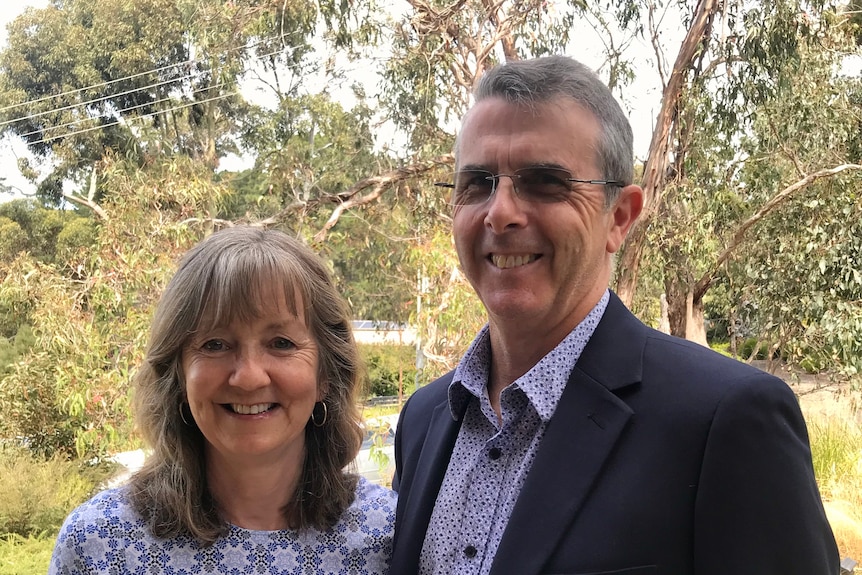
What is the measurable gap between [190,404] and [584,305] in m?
0.69

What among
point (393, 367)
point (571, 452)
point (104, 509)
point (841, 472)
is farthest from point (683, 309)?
point (104, 509)

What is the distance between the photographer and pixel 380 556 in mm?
1355

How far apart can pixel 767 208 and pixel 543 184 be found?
3531 millimetres

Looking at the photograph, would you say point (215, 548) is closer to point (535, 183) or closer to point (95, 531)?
point (95, 531)

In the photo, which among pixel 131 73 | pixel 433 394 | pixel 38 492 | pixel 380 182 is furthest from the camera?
pixel 131 73

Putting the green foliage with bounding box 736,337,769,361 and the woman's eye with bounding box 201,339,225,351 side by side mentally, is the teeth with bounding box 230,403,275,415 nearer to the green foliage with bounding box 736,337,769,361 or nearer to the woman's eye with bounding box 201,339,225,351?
the woman's eye with bounding box 201,339,225,351

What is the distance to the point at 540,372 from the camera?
123 centimetres

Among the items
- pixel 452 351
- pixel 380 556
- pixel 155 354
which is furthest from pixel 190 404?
pixel 452 351

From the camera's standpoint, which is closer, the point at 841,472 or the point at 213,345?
the point at 213,345

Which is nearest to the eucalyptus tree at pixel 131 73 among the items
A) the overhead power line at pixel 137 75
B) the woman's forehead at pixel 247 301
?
the overhead power line at pixel 137 75

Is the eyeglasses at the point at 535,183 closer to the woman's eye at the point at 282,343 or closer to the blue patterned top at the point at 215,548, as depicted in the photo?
the woman's eye at the point at 282,343

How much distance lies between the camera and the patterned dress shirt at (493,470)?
1176mm

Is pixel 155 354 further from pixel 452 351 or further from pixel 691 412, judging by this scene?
pixel 452 351

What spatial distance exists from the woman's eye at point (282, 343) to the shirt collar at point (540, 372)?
309 millimetres
